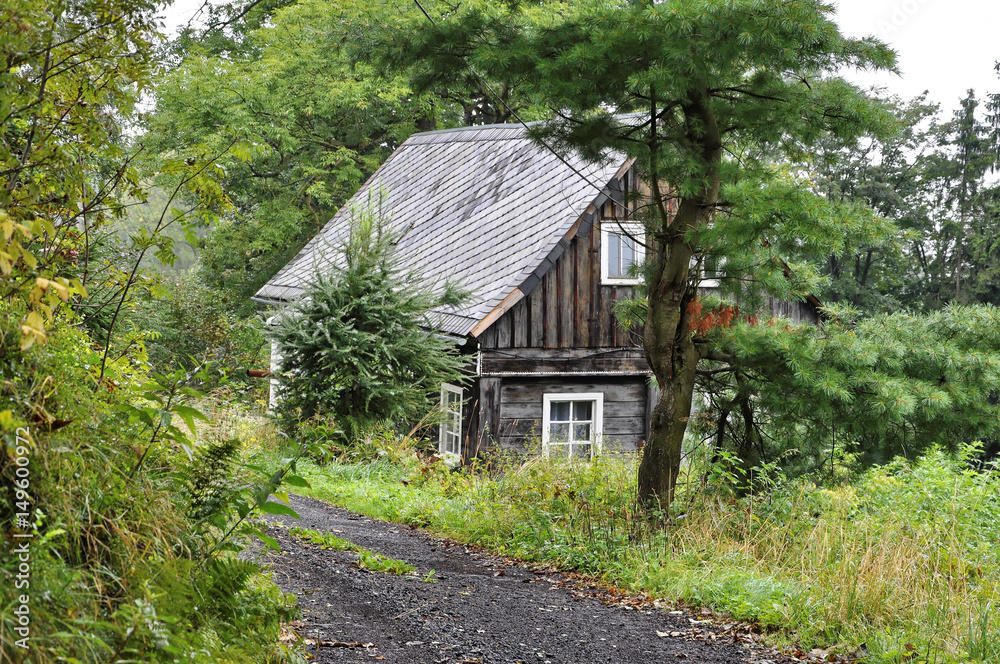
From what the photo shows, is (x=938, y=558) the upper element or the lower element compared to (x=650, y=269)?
lower

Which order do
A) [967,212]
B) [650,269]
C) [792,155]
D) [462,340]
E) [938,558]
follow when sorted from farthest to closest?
[967,212], [462,340], [650,269], [792,155], [938,558]

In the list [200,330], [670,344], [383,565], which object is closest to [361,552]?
[383,565]

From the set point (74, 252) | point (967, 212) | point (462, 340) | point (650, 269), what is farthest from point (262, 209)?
point (967, 212)

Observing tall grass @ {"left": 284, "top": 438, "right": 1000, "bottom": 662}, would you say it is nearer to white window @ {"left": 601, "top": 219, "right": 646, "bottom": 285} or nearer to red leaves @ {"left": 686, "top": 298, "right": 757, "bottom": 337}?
red leaves @ {"left": 686, "top": 298, "right": 757, "bottom": 337}

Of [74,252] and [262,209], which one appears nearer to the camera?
[74,252]

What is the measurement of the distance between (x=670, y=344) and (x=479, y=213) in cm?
931

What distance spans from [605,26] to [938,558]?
429cm

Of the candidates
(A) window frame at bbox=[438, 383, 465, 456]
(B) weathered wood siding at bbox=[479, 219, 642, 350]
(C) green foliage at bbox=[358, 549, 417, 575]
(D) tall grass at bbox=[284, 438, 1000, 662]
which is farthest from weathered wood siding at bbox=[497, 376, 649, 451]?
(C) green foliage at bbox=[358, 549, 417, 575]

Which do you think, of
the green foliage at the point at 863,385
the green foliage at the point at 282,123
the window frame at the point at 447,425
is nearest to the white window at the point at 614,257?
the window frame at the point at 447,425

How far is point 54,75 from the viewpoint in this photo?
3.29 m

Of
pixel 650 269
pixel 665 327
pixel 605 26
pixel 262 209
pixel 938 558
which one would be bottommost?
pixel 938 558

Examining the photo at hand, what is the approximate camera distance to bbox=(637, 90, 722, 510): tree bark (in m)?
6.98

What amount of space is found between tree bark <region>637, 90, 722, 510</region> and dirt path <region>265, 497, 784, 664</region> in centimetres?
125

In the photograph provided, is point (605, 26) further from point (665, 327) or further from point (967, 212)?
point (967, 212)
